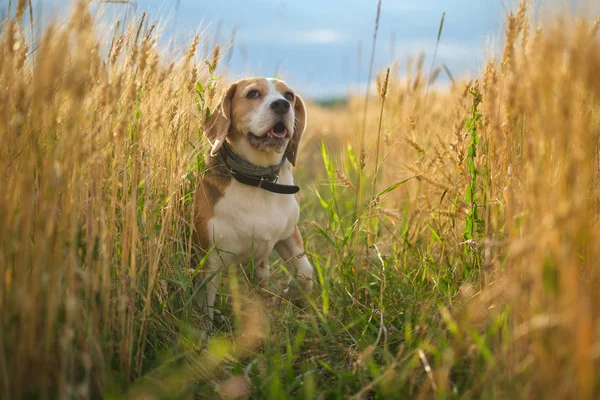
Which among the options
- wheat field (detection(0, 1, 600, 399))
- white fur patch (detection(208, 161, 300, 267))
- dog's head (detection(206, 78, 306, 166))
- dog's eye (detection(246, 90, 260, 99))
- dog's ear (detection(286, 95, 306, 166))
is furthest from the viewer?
dog's ear (detection(286, 95, 306, 166))

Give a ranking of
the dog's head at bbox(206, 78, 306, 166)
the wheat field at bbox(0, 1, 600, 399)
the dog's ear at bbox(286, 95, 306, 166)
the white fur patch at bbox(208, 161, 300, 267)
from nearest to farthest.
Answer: the wheat field at bbox(0, 1, 600, 399), the white fur patch at bbox(208, 161, 300, 267), the dog's head at bbox(206, 78, 306, 166), the dog's ear at bbox(286, 95, 306, 166)

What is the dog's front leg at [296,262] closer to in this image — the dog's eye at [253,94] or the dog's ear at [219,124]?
the dog's ear at [219,124]

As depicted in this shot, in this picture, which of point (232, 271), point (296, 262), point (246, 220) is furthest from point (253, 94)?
point (232, 271)

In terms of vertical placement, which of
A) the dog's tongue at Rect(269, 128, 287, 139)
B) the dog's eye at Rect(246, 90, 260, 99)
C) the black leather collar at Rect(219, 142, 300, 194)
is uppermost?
the dog's eye at Rect(246, 90, 260, 99)

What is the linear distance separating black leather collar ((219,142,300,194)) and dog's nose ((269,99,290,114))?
1.07 feet

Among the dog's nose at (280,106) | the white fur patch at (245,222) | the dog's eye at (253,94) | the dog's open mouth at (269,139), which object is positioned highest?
the dog's eye at (253,94)

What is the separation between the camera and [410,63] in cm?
466

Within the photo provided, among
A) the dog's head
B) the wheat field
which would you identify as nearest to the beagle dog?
the dog's head

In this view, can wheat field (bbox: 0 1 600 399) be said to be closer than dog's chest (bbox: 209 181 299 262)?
Yes

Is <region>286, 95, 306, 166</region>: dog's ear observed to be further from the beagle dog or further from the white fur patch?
the white fur patch

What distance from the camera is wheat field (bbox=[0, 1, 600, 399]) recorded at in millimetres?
1437

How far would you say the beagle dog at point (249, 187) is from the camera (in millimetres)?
2920

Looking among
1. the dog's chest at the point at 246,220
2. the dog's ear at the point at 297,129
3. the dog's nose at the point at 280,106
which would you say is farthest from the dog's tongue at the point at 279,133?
the dog's chest at the point at 246,220

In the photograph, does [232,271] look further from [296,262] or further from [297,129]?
[297,129]
